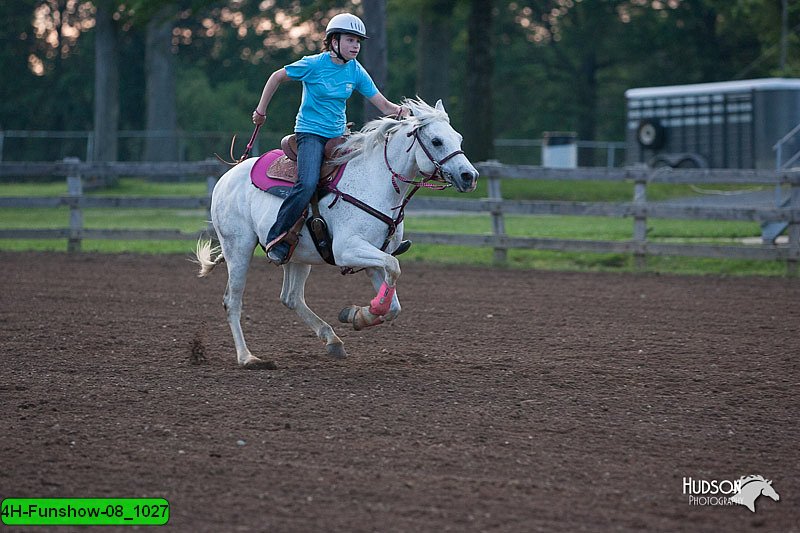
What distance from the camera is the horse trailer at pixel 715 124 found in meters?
26.6

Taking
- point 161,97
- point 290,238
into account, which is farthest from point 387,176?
point 161,97

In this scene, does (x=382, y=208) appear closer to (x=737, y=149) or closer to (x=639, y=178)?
(x=639, y=178)

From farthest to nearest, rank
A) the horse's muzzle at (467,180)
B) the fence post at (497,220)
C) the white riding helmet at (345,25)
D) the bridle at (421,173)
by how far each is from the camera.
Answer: the fence post at (497,220), the white riding helmet at (345,25), the bridle at (421,173), the horse's muzzle at (467,180)

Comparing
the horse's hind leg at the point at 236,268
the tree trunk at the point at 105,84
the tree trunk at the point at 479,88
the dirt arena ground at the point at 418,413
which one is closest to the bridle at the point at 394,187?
the horse's hind leg at the point at 236,268

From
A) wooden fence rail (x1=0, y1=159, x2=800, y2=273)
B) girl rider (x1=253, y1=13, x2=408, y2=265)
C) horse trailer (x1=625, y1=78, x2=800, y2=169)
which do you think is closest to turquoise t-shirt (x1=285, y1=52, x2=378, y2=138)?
girl rider (x1=253, y1=13, x2=408, y2=265)

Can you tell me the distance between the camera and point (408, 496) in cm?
464

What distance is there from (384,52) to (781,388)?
14.1 m

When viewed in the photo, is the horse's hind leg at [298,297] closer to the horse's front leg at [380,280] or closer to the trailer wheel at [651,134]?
the horse's front leg at [380,280]

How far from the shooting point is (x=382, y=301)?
7.23m

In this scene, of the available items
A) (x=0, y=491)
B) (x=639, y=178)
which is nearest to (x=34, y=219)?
(x=639, y=178)

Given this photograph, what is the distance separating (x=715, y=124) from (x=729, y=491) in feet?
83.4

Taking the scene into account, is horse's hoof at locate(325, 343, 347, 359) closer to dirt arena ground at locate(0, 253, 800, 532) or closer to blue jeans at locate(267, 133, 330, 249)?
dirt arena ground at locate(0, 253, 800, 532)

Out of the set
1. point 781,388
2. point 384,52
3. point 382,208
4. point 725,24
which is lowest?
point 781,388

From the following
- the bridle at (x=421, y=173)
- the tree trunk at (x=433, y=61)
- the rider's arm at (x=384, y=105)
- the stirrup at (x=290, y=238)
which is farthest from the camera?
the tree trunk at (x=433, y=61)
